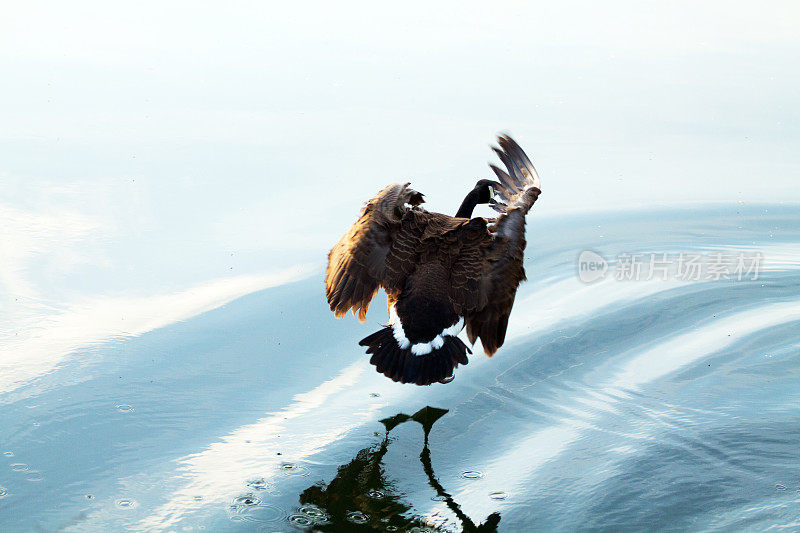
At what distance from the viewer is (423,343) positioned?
18.5 feet

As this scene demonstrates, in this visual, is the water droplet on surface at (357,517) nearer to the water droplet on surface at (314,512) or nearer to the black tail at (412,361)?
the water droplet on surface at (314,512)

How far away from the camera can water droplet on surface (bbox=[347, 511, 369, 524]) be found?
445cm

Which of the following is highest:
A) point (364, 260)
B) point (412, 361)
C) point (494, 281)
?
point (364, 260)

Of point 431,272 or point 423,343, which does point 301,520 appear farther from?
point 431,272

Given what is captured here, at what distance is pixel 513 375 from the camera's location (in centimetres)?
607

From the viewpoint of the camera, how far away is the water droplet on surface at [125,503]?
4.48 m

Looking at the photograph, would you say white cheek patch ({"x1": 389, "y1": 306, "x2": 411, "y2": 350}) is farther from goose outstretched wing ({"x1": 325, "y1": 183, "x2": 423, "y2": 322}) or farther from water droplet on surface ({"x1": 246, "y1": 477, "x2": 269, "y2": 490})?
water droplet on surface ({"x1": 246, "y1": 477, "x2": 269, "y2": 490})

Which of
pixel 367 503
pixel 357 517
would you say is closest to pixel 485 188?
pixel 367 503

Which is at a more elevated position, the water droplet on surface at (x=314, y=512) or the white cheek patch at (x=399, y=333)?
the white cheek patch at (x=399, y=333)

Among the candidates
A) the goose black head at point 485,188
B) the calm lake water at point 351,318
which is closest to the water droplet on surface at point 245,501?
the calm lake water at point 351,318

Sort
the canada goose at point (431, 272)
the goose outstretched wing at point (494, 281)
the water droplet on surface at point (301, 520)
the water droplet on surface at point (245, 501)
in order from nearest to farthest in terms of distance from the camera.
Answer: the water droplet on surface at point (301, 520), the water droplet on surface at point (245, 501), the canada goose at point (431, 272), the goose outstretched wing at point (494, 281)

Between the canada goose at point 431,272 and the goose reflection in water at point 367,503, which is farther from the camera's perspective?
the canada goose at point 431,272

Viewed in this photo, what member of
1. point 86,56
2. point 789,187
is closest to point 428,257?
point 789,187

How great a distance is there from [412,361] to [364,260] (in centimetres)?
95
